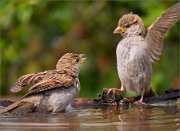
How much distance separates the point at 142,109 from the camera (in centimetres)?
599

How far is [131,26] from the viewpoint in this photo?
698 centimetres

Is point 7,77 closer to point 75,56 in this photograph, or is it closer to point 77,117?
point 75,56

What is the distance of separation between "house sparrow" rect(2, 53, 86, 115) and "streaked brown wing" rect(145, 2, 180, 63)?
3.46 feet

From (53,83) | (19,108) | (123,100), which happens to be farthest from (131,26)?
(19,108)

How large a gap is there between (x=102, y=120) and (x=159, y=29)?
6.58 ft

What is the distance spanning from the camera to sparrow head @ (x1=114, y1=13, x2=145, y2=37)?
694 centimetres

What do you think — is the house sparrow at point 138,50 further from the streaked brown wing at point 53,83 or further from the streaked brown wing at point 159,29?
the streaked brown wing at point 53,83

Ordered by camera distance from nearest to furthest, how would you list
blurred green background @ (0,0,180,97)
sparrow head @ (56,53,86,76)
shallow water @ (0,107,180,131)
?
shallow water @ (0,107,180,131) < sparrow head @ (56,53,86,76) < blurred green background @ (0,0,180,97)

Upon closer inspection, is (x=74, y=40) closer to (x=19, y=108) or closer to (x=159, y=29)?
(x=159, y=29)

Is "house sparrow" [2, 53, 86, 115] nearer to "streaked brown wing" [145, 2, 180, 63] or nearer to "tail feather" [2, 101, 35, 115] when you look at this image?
"tail feather" [2, 101, 35, 115]

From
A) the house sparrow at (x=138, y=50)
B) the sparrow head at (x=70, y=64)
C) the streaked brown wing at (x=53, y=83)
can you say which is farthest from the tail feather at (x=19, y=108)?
the house sparrow at (x=138, y=50)

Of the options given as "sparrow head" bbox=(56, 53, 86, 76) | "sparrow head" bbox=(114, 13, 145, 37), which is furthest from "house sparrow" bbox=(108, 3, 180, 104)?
"sparrow head" bbox=(56, 53, 86, 76)

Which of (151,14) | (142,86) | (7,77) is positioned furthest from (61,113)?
(7,77)

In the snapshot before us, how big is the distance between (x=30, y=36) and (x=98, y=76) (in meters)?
1.17
